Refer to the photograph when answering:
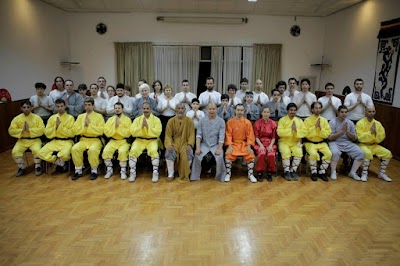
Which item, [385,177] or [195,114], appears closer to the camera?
[385,177]

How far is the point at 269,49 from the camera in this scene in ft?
28.8

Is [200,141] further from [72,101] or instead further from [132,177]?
[72,101]

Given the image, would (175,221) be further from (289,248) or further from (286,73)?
(286,73)

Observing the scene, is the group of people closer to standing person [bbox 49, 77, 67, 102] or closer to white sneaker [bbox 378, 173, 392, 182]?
white sneaker [bbox 378, 173, 392, 182]

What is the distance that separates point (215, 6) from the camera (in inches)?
304

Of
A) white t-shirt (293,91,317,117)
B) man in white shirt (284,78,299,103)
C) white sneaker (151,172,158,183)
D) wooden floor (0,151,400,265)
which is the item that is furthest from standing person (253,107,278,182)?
white sneaker (151,172,158,183)

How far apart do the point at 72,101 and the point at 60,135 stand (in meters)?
0.87

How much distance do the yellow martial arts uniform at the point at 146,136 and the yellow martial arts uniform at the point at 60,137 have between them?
3.38ft

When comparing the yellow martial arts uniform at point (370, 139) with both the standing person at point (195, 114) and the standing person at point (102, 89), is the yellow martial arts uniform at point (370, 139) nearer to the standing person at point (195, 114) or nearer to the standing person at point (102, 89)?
the standing person at point (195, 114)

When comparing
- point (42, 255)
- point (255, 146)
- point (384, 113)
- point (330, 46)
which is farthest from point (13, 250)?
point (330, 46)

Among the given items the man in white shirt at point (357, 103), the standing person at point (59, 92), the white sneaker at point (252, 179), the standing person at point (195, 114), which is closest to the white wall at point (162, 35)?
the standing person at point (59, 92)

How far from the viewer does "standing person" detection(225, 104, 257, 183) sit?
4504mm

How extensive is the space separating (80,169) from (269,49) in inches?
263

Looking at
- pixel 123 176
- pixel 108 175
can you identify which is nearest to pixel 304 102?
pixel 123 176
